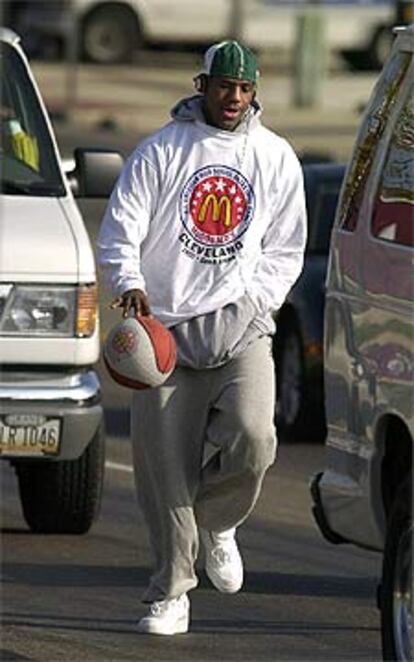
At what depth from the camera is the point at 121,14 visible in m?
35.2

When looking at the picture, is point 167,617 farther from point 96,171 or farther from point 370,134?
point 96,171

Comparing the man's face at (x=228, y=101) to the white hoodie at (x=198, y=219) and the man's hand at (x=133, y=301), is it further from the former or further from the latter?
the man's hand at (x=133, y=301)

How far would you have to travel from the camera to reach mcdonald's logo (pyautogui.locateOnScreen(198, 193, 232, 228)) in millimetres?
7781

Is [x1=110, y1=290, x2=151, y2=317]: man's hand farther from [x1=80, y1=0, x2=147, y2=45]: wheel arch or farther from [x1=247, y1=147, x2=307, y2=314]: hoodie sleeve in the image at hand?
[x1=80, y1=0, x2=147, y2=45]: wheel arch

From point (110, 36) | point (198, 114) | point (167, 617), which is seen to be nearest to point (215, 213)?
point (198, 114)

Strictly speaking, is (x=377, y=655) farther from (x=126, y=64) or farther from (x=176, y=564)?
(x=126, y=64)

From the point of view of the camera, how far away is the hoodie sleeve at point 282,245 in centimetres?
786

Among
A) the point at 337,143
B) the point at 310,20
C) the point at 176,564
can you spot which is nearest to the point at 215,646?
the point at 176,564

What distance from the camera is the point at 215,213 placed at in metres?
7.80

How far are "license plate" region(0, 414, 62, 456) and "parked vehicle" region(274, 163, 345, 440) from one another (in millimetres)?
3929

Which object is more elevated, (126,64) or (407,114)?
(407,114)

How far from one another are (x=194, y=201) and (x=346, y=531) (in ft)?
3.67

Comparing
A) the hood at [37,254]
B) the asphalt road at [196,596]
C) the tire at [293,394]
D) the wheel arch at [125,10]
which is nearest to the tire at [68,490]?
the asphalt road at [196,596]

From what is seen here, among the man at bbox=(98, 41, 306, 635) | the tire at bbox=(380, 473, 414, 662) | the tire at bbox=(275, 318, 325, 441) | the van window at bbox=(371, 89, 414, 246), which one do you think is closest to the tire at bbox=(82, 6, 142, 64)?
the tire at bbox=(275, 318, 325, 441)
